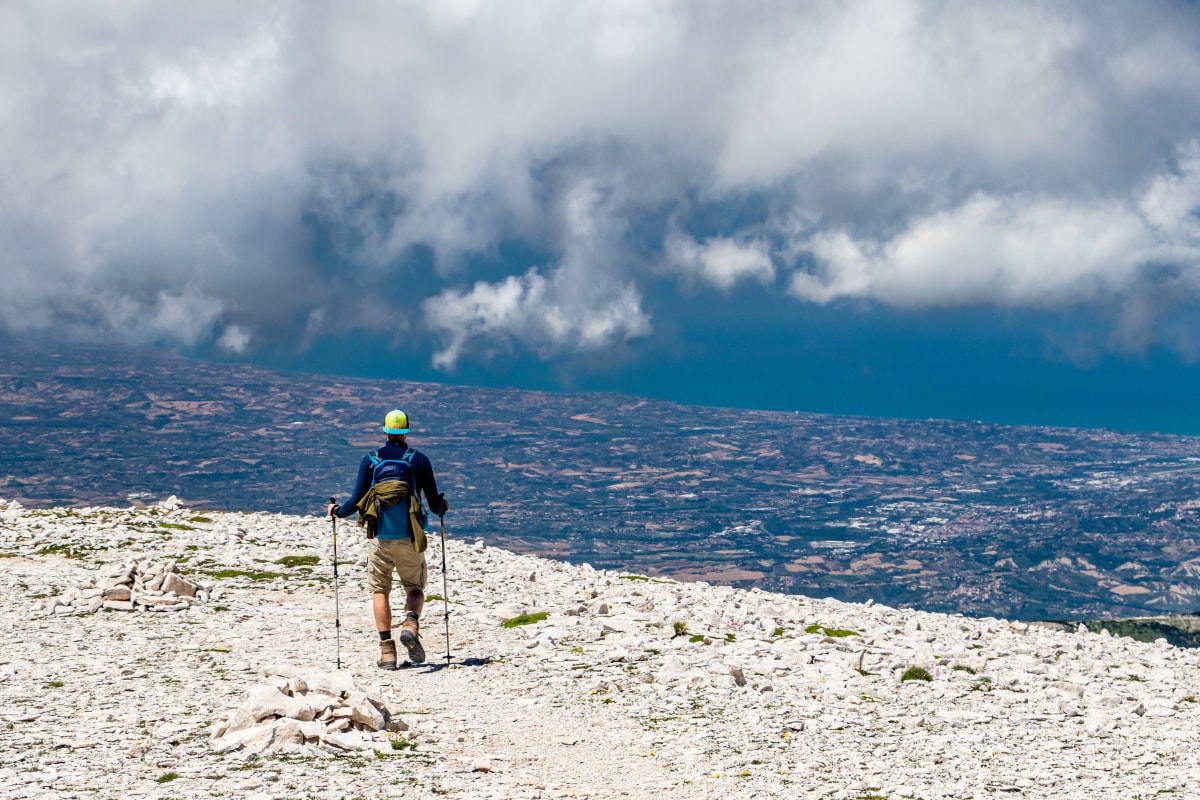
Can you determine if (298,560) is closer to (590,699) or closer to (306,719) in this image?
(590,699)

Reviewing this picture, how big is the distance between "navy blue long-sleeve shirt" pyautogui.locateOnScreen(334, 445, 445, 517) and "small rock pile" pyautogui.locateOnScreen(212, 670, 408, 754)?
5074 mm

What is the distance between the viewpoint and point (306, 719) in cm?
1130

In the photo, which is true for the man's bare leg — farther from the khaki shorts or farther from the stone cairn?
the stone cairn

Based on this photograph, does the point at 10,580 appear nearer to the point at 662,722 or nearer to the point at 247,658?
the point at 247,658

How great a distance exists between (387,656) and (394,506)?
8.68 ft

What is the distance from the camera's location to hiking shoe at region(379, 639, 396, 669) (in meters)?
16.8

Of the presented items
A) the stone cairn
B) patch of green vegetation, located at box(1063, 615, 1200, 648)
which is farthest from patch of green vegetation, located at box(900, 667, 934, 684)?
patch of green vegetation, located at box(1063, 615, 1200, 648)

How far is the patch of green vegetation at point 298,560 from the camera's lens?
2947 cm

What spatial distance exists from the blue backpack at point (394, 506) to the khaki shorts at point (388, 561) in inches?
6.0

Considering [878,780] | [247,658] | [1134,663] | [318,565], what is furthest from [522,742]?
[318,565]

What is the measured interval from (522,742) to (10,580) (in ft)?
63.4

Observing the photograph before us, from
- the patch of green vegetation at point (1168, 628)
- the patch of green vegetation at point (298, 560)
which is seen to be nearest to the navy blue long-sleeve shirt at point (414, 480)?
the patch of green vegetation at point (298, 560)

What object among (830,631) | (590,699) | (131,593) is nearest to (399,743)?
(590,699)

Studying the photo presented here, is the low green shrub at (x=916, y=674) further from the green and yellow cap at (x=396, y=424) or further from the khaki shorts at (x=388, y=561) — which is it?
the green and yellow cap at (x=396, y=424)
